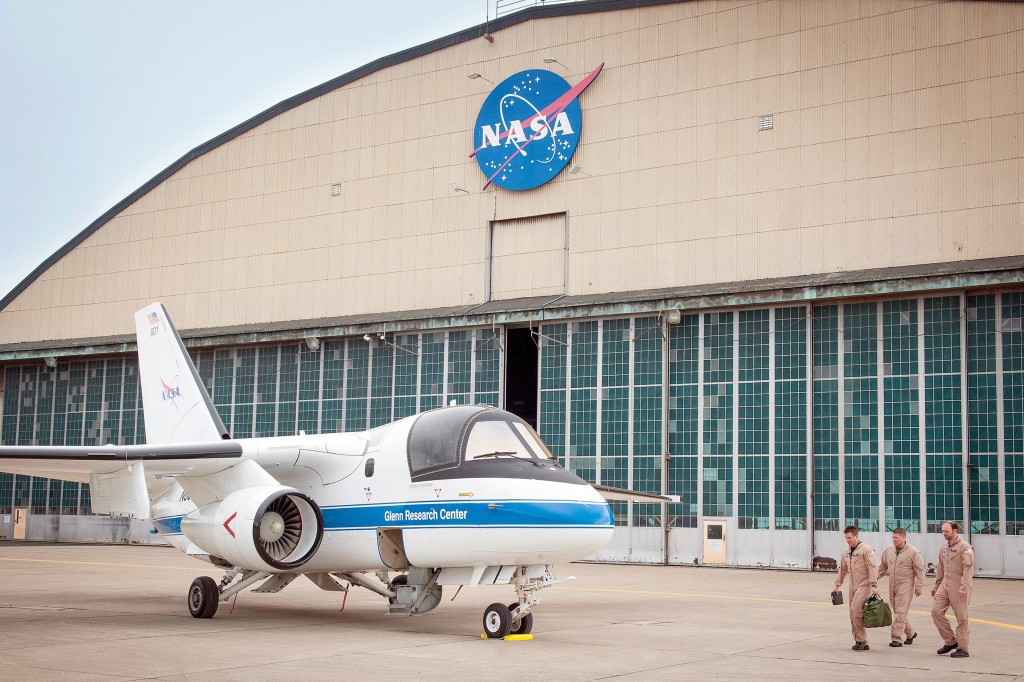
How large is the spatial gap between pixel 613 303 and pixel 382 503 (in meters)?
17.7

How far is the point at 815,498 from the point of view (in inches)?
1133

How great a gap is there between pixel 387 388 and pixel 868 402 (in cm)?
1583

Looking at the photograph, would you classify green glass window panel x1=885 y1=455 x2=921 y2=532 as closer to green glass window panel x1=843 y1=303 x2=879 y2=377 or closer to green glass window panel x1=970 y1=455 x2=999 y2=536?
green glass window panel x1=970 y1=455 x2=999 y2=536

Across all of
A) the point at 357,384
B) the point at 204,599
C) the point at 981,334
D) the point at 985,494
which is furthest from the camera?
the point at 357,384

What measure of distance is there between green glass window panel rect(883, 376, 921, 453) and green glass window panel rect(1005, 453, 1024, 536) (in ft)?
7.28

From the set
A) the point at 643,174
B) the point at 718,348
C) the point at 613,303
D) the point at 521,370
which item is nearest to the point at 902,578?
the point at 718,348

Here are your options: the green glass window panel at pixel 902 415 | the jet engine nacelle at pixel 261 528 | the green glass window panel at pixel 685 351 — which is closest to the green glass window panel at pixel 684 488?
the green glass window panel at pixel 685 351

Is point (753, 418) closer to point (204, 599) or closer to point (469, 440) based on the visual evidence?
point (469, 440)

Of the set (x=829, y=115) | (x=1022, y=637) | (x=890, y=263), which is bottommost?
(x=1022, y=637)

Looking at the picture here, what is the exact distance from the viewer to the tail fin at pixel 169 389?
19375mm

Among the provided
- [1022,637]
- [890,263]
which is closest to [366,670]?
[1022,637]

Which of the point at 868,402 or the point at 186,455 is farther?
the point at 868,402

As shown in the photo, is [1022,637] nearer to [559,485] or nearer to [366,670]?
[559,485]

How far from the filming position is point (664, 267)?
32.4 metres
